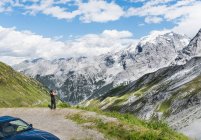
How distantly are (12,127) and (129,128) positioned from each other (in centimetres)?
1033

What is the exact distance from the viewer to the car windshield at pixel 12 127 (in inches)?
861

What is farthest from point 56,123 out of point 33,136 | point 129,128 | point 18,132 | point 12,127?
point 33,136

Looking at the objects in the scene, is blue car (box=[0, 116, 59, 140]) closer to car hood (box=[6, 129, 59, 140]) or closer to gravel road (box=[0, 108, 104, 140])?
car hood (box=[6, 129, 59, 140])

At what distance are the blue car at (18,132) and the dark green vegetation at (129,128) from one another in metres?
8.06

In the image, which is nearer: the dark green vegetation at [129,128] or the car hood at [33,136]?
the car hood at [33,136]

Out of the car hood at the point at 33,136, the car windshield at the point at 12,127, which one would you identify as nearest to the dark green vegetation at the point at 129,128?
the car windshield at the point at 12,127

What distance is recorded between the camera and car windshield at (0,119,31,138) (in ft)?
71.7

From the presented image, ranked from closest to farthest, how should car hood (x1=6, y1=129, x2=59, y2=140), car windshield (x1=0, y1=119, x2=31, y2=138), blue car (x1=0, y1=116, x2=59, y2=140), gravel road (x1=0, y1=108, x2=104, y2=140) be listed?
1. car hood (x1=6, y1=129, x2=59, y2=140)
2. blue car (x1=0, y1=116, x2=59, y2=140)
3. car windshield (x1=0, y1=119, x2=31, y2=138)
4. gravel road (x1=0, y1=108, x2=104, y2=140)

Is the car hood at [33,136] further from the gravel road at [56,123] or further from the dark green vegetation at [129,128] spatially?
the gravel road at [56,123]

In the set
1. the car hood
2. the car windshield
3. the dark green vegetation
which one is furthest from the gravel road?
the car hood

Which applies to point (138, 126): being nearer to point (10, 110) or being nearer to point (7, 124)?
point (7, 124)

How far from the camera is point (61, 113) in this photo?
146ft

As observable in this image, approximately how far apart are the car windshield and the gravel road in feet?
24.7

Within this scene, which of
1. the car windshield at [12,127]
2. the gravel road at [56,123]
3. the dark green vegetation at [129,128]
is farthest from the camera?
the gravel road at [56,123]
